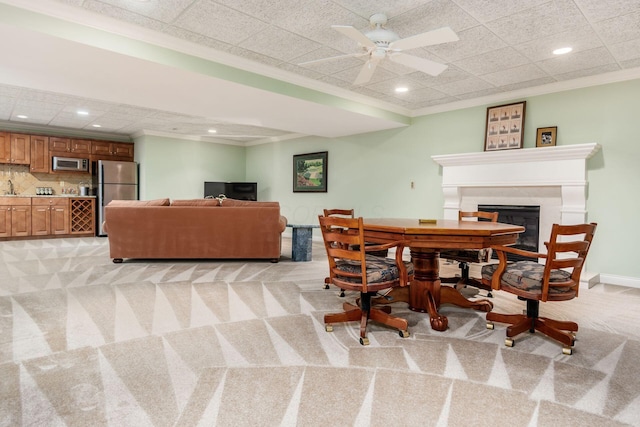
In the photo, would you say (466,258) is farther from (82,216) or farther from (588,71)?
(82,216)

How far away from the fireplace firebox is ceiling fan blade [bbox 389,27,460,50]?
3130 mm

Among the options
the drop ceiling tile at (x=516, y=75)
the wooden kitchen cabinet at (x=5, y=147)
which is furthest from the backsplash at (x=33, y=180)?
the drop ceiling tile at (x=516, y=75)

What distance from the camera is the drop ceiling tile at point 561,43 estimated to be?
3.29 meters

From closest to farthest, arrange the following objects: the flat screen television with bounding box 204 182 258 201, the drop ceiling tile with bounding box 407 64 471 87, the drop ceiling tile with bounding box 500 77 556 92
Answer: the drop ceiling tile with bounding box 407 64 471 87
the drop ceiling tile with bounding box 500 77 556 92
the flat screen television with bounding box 204 182 258 201

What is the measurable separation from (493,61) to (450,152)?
1.94 m

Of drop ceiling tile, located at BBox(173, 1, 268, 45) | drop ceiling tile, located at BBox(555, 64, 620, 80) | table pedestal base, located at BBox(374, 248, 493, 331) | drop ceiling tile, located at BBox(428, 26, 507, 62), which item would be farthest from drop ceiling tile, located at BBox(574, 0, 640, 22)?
drop ceiling tile, located at BBox(173, 1, 268, 45)

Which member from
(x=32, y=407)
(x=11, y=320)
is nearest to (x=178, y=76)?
(x=11, y=320)

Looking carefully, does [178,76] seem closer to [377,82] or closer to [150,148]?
[377,82]

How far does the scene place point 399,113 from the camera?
607 cm

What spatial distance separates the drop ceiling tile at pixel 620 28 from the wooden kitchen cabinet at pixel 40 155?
30.3 ft

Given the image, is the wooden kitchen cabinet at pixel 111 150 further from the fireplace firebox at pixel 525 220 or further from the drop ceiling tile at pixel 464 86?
the fireplace firebox at pixel 525 220

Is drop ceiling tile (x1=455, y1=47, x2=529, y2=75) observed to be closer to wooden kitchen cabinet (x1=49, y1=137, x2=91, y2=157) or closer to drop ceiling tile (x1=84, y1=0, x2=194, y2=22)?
drop ceiling tile (x1=84, y1=0, x2=194, y2=22)

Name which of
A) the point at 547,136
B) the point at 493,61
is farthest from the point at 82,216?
the point at 547,136

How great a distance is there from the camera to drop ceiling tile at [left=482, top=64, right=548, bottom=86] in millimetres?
4188
